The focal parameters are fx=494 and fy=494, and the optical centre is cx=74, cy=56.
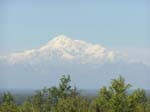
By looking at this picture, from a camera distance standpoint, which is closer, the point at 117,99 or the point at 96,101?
the point at 117,99

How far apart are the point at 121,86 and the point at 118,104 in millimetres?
3042

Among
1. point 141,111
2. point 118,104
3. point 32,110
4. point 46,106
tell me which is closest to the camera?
point 118,104

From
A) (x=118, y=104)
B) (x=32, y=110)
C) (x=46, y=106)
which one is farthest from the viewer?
(x=46, y=106)

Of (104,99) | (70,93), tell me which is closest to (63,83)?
(70,93)

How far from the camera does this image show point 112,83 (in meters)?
73.3

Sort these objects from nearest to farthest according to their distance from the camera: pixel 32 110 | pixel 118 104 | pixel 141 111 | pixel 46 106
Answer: pixel 118 104, pixel 141 111, pixel 32 110, pixel 46 106

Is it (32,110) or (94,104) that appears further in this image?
(32,110)

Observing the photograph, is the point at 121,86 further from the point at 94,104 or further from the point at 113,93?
the point at 94,104

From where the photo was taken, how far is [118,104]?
238 feet

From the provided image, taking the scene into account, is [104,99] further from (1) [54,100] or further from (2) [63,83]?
(1) [54,100]

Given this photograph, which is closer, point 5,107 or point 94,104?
point 94,104

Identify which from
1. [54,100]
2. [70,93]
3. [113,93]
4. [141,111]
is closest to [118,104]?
[113,93]

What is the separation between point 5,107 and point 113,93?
24.2 metres

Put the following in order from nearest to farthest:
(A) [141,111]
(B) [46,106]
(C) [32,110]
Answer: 1. (A) [141,111]
2. (C) [32,110]
3. (B) [46,106]
